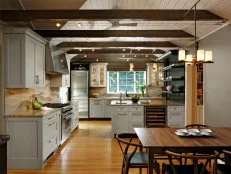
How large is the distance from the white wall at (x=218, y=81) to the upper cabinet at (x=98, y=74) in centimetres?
591

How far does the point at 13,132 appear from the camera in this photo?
4.68 metres

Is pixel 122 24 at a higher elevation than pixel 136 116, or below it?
higher

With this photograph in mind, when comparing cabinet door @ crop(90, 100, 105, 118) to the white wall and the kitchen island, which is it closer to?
the kitchen island

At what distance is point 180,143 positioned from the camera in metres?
3.13

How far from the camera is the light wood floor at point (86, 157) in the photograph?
15.2ft

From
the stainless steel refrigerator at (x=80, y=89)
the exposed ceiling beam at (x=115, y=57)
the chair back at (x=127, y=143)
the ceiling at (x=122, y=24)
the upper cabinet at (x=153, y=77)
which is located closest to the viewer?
the chair back at (x=127, y=143)

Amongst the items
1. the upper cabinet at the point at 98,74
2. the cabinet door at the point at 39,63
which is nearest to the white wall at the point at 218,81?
the cabinet door at the point at 39,63

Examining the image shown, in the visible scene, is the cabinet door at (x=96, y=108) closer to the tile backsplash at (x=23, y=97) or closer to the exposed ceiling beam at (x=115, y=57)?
the exposed ceiling beam at (x=115, y=57)

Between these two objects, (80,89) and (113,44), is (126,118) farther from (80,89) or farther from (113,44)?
(80,89)

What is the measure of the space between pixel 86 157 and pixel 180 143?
278cm

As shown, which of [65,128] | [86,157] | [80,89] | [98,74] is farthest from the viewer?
[98,74]

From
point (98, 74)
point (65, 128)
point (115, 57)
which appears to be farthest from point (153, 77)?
point (65, 128)

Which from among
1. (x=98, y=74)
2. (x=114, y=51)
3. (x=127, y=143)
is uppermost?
(x=114, y=51)

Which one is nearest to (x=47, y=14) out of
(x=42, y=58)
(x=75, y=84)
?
(x=42, y=58)
